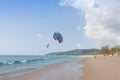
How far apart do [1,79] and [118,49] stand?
14131 centimetres

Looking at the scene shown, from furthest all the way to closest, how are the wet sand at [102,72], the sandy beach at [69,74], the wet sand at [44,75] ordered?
the wet sand at [44,75] → the sandy beach at [69,74] → the wet sand at [102,72]

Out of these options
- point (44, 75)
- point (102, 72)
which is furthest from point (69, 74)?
point (102, 72)

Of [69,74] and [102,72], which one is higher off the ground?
[102,72]

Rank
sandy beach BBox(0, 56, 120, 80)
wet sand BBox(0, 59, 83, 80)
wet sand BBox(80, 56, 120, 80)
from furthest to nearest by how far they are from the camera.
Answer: wet sand BBox(0, 59, 83, 80) → sandy beach BBox(0, 56, 120, 80) → wet sand BBox(80, 56, 120, 80)

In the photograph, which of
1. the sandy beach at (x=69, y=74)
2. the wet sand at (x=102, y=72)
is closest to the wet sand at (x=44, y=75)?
the sandy beach at (x=69, y=74)

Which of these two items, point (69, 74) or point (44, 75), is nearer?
point (44, 75)

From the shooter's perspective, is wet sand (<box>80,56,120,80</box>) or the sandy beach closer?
wet sand (<box>80,56,120,80</box>)

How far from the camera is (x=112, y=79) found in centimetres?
1513

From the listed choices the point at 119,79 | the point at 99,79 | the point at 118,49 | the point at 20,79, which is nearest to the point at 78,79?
the point at 99,79

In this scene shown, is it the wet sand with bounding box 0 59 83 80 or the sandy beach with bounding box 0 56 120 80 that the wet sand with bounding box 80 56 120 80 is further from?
the wet sand with bounding box 0 59 83 80

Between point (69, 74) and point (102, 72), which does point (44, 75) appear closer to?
point (69, 74)

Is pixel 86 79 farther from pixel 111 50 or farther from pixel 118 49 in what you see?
pixel 111 50

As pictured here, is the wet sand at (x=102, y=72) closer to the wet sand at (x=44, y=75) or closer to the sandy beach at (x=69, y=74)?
the sandy beach at (x=69, y=74)

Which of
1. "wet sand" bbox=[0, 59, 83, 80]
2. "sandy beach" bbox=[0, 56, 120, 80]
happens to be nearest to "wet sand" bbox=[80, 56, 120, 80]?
"sandy beach" bbox=[0, 56, 120, 80]
